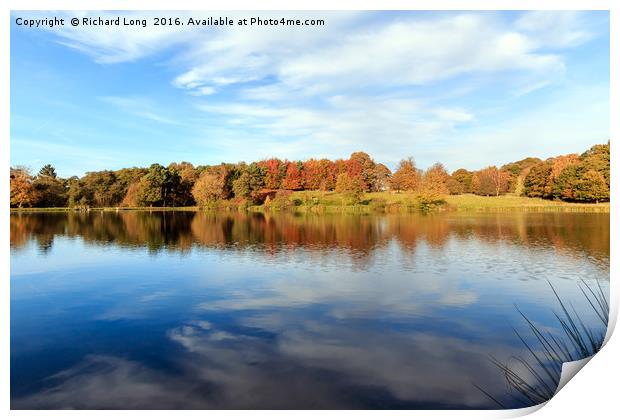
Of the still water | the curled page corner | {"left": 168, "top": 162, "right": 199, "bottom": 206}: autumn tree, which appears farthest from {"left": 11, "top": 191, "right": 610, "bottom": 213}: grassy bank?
the curled page corner

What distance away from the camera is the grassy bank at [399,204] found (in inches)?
898

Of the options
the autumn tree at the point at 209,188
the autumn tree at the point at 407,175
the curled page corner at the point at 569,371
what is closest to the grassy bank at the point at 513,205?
the autumn tree at the point at 407,175

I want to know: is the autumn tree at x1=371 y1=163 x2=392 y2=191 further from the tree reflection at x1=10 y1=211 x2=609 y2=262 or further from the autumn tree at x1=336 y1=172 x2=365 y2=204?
the tree reflection at x1=10 y1=211 x2=609 y2=262

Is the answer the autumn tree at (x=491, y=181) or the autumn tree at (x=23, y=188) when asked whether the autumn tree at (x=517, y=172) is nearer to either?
the autumn tree at (x=491, y=181)

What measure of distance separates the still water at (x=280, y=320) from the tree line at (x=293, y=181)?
2.67 m

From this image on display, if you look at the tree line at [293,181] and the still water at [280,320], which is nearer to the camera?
the still water at [280,320]

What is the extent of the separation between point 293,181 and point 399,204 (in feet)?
29.4

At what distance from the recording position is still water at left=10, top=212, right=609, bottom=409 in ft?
18.3

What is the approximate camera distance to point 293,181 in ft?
121

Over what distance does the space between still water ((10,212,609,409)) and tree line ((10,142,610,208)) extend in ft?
8.76

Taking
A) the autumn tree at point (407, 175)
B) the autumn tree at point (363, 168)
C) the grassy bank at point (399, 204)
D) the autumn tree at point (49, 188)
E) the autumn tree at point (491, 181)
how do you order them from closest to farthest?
the autumn tree at point (49, 188) → the grassy bank at point (399, 204) → the autumn tree at point (491, 181) → the autumn tree at point (407, 175) → the autumn tree at point (363, 168)

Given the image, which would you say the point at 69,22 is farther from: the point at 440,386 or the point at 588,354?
the point at 588,354

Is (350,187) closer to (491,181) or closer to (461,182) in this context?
(461,182)
